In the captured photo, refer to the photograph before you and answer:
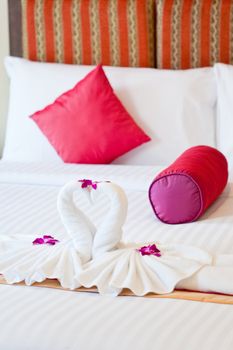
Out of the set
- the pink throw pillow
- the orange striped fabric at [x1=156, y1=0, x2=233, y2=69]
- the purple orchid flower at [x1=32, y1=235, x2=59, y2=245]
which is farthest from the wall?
the purple orchid flower at [x1=32, y1=235, x2=59, y2=245]

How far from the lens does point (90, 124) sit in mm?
3201

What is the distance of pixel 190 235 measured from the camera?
7.21ft

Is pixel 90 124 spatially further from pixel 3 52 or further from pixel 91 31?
pixel 3 52

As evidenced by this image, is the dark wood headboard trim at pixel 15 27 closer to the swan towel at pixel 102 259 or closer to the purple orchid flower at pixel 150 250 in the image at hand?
the swan towel at pixel 102 259

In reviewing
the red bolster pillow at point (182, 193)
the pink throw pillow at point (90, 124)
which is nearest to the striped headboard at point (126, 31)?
the pink throw pillow at point (90, 124)

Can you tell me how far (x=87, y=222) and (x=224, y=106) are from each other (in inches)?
56.6

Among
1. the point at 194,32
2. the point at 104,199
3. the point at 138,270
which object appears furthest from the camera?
the point at 194,32

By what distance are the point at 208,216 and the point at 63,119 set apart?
1064mm

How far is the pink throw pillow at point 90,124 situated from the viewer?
319cm

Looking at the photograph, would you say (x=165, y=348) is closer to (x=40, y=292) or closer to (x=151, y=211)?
(x=40, y=292)

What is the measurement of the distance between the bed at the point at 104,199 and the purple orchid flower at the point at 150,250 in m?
0.18

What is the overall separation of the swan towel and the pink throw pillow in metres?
1.24

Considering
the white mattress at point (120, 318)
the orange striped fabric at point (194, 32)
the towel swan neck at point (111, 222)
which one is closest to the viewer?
the white mattress at point (120, 318)

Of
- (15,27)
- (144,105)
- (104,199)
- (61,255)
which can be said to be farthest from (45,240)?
(15,27)
